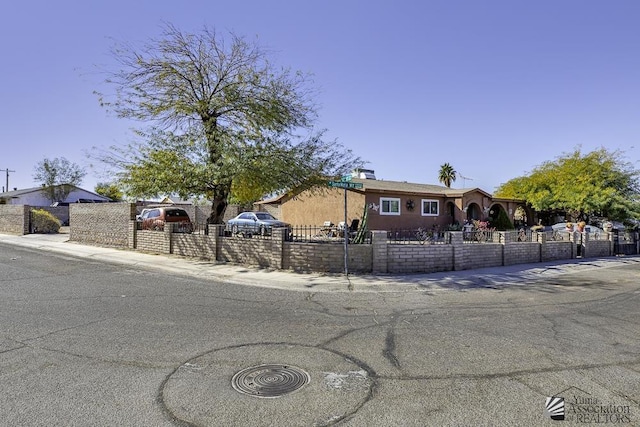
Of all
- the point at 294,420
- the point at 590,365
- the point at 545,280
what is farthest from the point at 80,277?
the point at 545,280

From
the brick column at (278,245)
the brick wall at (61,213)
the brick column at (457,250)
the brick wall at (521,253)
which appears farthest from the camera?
the brick wall at (61,213)

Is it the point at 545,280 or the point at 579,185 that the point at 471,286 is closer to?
the point at 545,280

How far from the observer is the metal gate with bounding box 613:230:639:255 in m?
19.1

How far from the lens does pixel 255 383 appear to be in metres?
3.74

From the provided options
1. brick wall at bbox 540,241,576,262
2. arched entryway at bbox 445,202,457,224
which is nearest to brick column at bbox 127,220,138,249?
brick wall at bbox 540,241,576,262

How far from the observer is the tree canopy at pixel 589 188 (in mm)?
24594

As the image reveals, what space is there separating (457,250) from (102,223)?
16.9m

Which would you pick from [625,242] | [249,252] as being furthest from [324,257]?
[625,242]

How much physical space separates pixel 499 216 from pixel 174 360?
91.5 ft

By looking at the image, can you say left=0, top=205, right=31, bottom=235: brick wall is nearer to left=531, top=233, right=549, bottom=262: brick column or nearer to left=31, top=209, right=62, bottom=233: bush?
left=31, top=209, right=62, bottom=233: bush

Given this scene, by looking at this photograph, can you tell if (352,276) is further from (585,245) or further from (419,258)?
(585,245)

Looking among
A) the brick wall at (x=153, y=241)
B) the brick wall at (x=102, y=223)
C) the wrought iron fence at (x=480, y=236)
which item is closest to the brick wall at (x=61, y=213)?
the brick wall at (x=102, y=223)

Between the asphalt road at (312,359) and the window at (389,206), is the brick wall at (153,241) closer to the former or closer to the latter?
the asphalt road at (312,359)

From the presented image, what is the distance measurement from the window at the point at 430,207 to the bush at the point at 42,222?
2646 cm
